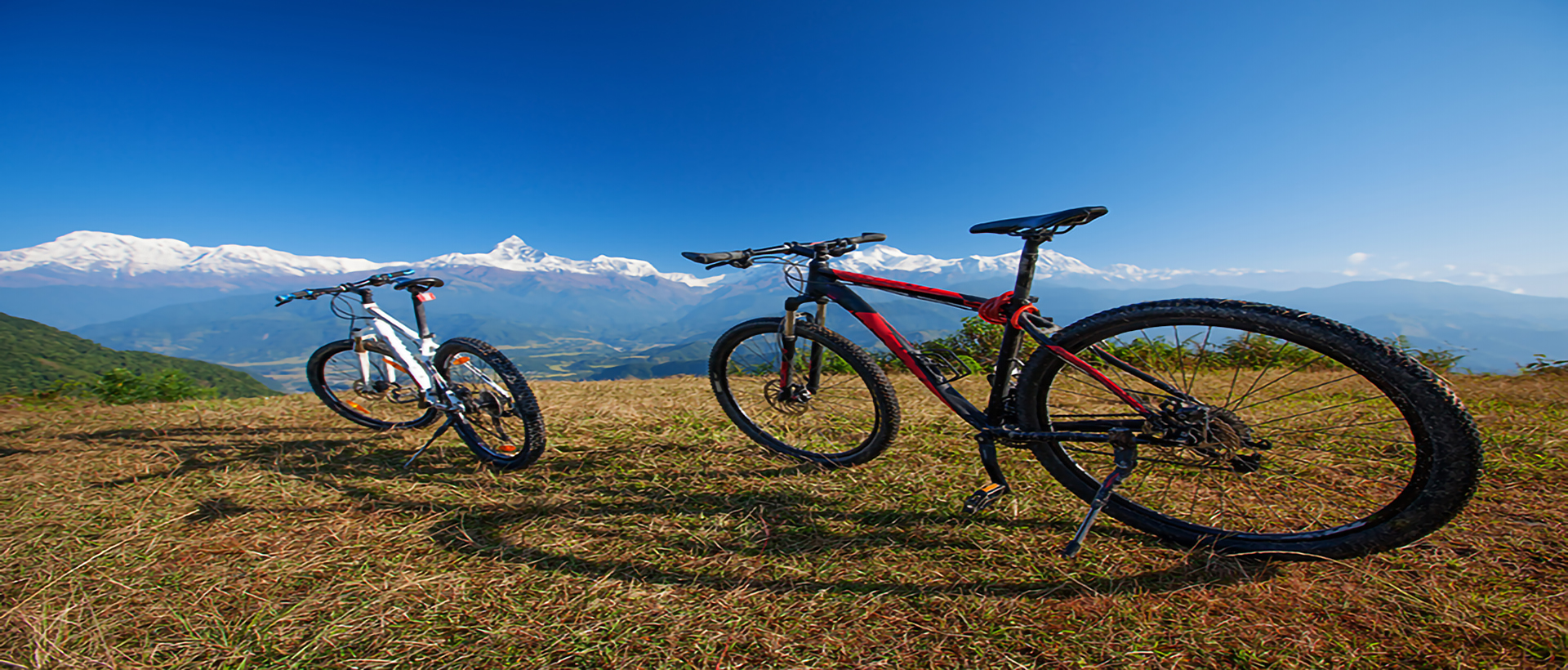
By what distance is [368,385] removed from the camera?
379 cm

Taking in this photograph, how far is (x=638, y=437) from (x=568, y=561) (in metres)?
1.45

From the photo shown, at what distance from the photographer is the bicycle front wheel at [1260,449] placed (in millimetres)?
1629

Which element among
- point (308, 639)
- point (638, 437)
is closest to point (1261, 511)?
point (638, 437)

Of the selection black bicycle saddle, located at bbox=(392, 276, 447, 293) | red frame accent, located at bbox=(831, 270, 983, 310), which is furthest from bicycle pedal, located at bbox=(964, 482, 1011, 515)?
black bicycle saddle, located at bbox=(392, 276, 447, 293)

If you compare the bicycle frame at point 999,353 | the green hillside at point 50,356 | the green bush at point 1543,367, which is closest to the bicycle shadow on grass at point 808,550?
the bicycle frame at point 999,353

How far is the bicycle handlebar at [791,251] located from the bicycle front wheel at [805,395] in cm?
43

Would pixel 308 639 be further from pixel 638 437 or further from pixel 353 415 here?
pixel 353 415

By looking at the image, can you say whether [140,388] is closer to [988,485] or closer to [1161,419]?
[988,485]

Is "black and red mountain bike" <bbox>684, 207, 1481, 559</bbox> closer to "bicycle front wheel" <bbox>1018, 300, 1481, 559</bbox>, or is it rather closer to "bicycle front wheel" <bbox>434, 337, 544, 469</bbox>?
"bicycle front wheel" <bbox>1018, 300, 1481, 559</bbox>

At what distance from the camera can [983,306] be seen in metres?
2.45

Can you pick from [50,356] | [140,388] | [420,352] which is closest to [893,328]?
[420,352]

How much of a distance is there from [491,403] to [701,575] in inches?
78.9

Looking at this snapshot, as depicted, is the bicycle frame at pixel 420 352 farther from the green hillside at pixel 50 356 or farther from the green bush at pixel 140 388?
the green hillside at pixel 50 356

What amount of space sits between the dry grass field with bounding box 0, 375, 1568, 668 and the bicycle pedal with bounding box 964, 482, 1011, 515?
0.32 feet
